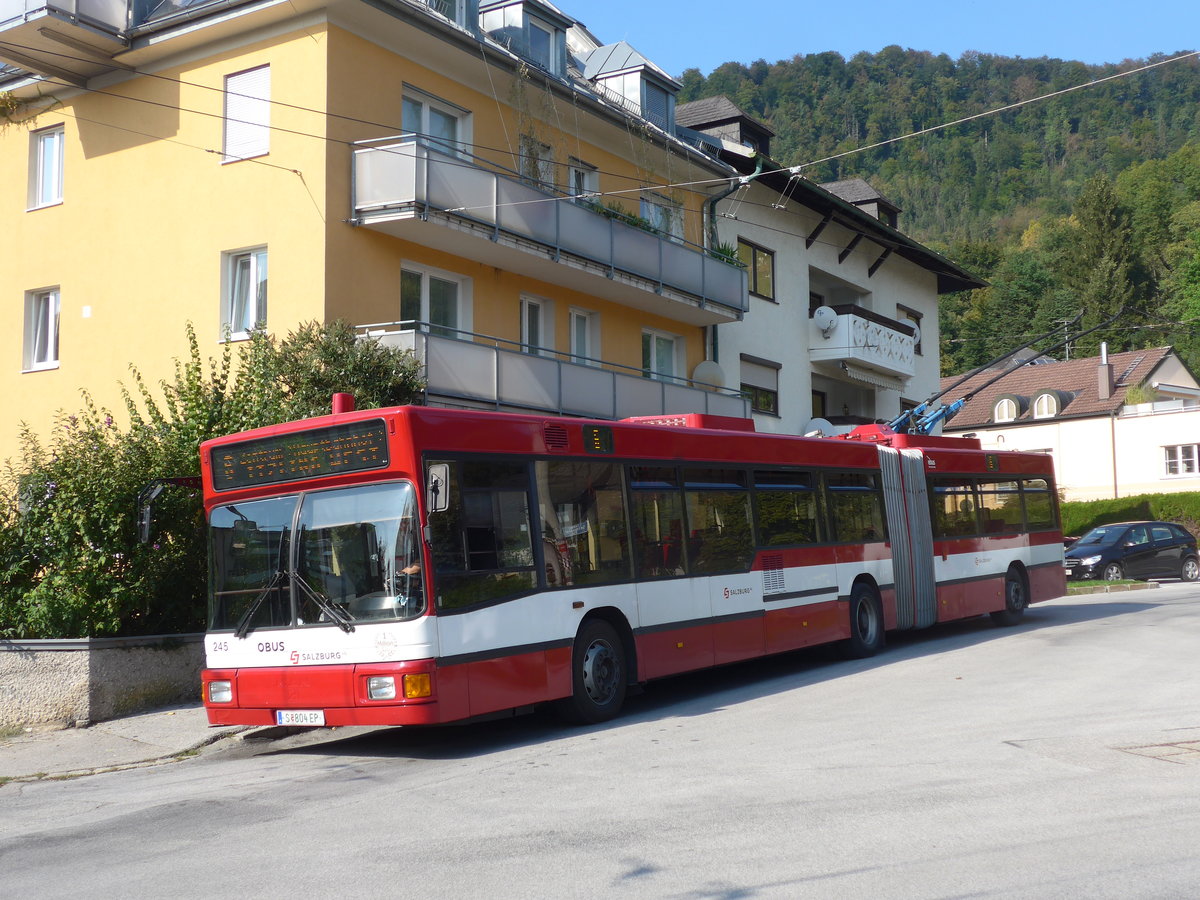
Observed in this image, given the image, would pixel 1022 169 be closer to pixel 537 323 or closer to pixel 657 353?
pixel 657 353

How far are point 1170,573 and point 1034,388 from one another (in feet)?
106

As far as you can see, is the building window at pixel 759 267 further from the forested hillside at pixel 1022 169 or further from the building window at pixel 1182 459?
the forested hillside at pixel 1022 169

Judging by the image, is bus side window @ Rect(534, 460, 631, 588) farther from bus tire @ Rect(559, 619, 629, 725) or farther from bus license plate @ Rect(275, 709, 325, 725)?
bus license plate @ Rect(275, 709, 325, 725)

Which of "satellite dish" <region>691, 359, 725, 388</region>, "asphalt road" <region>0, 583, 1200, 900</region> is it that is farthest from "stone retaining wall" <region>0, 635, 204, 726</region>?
"satellite dish" <region>691, 359, 725, 388</region>

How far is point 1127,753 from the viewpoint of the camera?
8.79 metres

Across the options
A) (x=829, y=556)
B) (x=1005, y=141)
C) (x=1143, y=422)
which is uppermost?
(x=1005, y=141)

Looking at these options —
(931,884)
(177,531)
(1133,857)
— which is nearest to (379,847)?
(931,884)

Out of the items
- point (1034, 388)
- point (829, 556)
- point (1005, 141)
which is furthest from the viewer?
point (1005, 141)

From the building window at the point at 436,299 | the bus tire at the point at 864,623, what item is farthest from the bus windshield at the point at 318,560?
the building window at the point at 436,299

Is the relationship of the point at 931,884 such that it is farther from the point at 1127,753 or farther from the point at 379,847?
the point at 1127,753

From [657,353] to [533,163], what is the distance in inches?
241

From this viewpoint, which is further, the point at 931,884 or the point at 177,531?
the point at 177,531

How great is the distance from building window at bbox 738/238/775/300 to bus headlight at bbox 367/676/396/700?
2046 cm

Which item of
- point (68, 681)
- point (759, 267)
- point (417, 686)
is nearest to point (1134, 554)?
point (759, 267)
